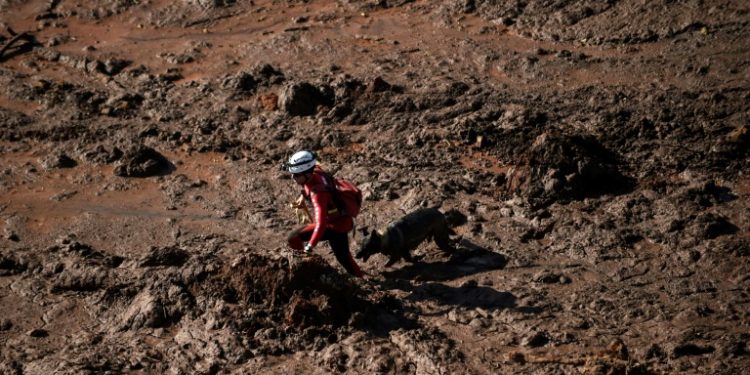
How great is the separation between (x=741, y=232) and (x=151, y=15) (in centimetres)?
999

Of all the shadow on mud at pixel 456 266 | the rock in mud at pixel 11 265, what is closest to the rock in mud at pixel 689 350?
the shadow on mud at pixel 456 266

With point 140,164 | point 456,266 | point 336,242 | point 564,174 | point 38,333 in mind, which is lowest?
point 38,333

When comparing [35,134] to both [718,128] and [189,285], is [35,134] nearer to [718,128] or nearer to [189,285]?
[189,285]

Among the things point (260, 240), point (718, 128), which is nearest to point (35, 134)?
point (260, 240)

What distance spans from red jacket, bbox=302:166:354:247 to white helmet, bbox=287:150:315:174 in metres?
0.11

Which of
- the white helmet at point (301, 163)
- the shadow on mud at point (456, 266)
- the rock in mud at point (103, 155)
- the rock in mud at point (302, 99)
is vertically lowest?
the rock in mud at point (103, 155)

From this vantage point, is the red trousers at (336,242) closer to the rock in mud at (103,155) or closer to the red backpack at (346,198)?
the red backpack at (346,198)

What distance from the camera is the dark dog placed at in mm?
7656

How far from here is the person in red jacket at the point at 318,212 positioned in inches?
285

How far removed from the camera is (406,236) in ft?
25.4

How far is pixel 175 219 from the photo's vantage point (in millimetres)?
9445

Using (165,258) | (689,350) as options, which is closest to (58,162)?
(165,258)

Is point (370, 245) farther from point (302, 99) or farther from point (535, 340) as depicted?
point (302, 99)

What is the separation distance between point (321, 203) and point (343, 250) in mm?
582
